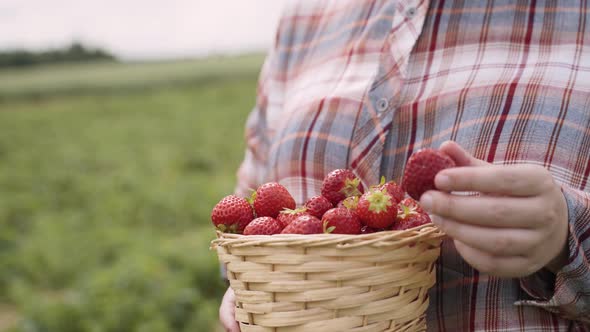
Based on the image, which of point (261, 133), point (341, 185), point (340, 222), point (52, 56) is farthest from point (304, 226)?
point (52, 56)

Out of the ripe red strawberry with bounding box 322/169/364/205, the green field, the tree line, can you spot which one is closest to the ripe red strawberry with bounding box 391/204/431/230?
the ripe red strawberry with bounding box 322/169/364/205

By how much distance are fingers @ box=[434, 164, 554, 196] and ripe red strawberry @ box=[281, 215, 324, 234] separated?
10.4 inches

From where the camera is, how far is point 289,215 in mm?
1194

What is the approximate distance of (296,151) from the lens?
4.86ft

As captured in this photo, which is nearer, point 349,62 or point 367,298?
point 367,298

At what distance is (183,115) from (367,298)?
43.3 ft

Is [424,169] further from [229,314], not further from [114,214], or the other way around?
[114,214]

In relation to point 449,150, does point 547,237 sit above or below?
below

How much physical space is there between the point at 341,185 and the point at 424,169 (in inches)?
10.3

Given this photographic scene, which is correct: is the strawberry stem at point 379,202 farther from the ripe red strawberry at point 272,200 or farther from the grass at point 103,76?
the grass at point 103,76

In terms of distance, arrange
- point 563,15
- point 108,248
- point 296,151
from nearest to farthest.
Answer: point 563,15, point 296,151, point 108,248

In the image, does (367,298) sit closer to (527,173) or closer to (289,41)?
(527,173)

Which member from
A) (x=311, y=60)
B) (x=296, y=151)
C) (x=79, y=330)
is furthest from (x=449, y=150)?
(x=79, y=330)

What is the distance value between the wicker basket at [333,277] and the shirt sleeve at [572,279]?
0.68 ft
